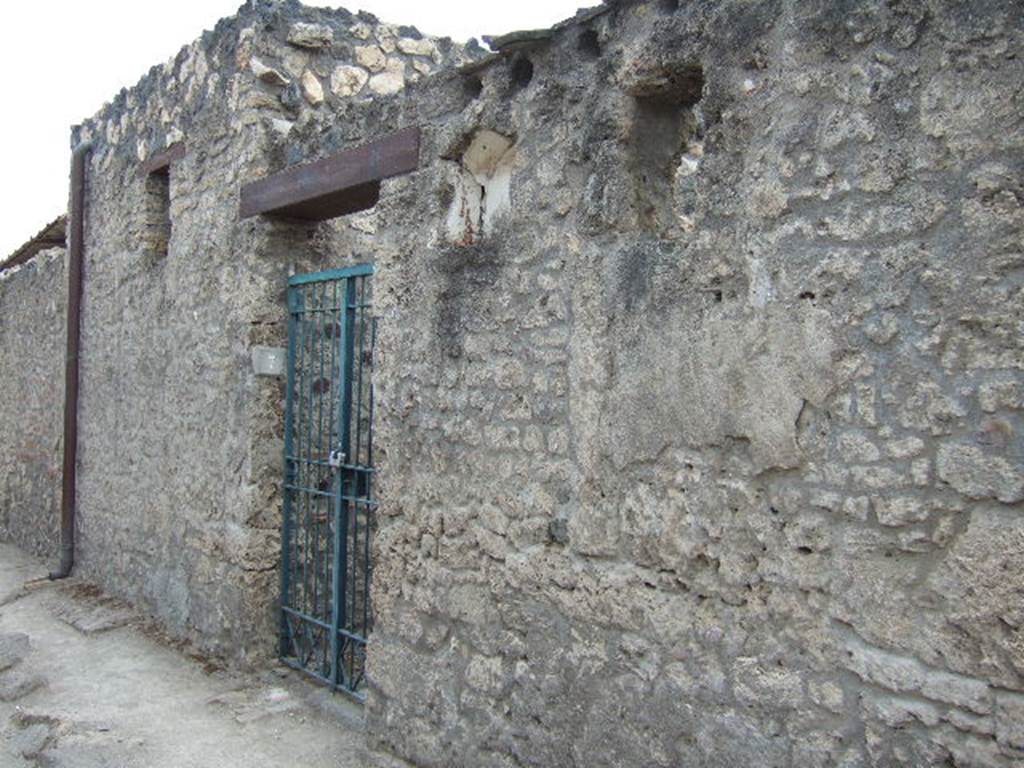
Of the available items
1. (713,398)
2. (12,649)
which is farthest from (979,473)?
(12,649)

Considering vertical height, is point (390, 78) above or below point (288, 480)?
above

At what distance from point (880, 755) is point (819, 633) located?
0.29 m

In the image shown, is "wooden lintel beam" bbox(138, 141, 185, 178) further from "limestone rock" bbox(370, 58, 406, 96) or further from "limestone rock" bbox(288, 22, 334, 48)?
"limestone rock" bbox(370, 58, 406, 96)

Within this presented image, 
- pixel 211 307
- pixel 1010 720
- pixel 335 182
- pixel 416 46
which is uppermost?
pixel 416 46

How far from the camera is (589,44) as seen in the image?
310cm

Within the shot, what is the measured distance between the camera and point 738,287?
2.59m

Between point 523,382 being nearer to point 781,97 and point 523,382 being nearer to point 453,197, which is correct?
point 453,197

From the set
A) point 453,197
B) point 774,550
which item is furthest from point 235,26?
point 774,550

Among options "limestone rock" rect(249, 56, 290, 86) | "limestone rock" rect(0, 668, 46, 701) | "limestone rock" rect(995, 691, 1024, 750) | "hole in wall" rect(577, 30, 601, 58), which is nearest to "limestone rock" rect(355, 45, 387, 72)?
"limestone rock" rect(249, 56, 290, 86)

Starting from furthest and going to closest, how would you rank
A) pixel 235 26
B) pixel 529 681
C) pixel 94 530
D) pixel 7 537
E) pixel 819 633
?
pixel 7 537, pixel 94 530, pixel 235 26, pixel 529 681, pixel 819 633

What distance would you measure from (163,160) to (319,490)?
8.12 ft

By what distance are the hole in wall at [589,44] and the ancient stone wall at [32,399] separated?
5.91 meters

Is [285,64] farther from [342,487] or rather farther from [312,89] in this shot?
[342,487]

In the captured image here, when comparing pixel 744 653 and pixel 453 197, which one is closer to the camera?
pixel 744 653
